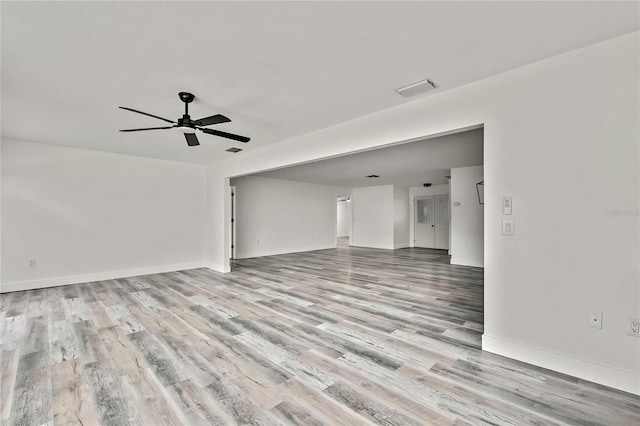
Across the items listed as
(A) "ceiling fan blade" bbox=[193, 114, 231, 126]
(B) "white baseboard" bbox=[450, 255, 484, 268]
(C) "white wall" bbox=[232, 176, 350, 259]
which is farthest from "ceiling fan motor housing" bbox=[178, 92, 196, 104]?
(B) "white baseboard" bbox=[450, 255, 484, 268]

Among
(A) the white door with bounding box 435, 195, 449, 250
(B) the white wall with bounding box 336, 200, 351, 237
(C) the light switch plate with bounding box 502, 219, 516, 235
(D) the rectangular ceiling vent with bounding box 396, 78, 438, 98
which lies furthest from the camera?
(B) the white wall with bounding box 336, 200, 351, 237

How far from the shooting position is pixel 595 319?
2162 mm

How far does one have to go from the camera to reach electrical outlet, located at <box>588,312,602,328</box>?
214 cm

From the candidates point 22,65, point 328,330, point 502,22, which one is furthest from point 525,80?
point 22,65

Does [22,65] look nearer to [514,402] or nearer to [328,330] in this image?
[328,330]

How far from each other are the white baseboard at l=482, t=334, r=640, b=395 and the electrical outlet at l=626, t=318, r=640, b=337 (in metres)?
0.27

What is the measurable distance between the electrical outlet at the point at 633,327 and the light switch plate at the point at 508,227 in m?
0.91

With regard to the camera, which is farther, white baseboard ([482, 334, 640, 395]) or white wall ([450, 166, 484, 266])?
white wall ([450, 166, 484, 266])

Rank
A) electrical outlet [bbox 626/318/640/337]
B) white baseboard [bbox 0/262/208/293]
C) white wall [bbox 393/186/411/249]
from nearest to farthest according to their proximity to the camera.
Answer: electrical outlet [bbox 626/318/640/337] → white baseboard [bbox 0/262/208/293] → white wall [bbox 393/186/411/249]

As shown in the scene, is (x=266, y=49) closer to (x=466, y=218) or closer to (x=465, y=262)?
(x=466, y=218)

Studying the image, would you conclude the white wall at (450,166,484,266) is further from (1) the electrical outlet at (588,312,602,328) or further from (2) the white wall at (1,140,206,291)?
(2) the white wall at (1,140,206,291)

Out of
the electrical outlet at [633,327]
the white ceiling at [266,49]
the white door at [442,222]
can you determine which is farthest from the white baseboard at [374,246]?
the electrical outlet at [633,327]

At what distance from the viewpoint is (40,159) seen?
5.08m

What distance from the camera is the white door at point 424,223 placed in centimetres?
1062
